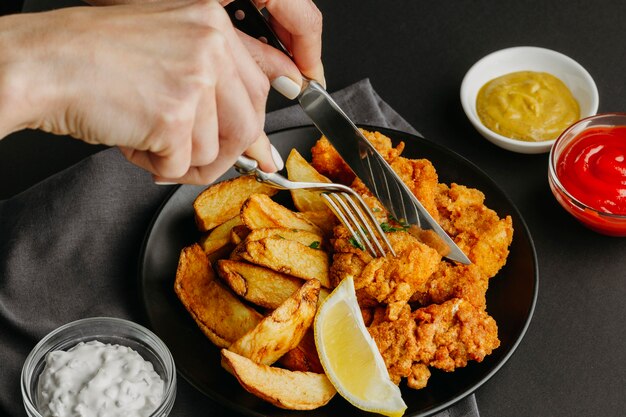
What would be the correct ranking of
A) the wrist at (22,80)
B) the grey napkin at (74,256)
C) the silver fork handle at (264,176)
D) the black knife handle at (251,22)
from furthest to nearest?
the grey napkin at (74,256) → the black knife handle at (251,22) → the silver fork handle at (264,176) → the wrist at (22,80)

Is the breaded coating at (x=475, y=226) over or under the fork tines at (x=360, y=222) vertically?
under

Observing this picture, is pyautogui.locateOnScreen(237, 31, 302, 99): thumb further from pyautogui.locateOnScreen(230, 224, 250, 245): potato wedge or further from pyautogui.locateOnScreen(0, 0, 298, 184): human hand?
pyautogui.locateOnScreen(0, 0, 298, 184): human hand

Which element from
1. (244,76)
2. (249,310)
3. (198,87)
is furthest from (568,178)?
(198,87)

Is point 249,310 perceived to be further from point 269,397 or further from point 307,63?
point 307,63

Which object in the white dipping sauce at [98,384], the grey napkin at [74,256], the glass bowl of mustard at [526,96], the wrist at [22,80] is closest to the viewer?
the wrist at [22,80]

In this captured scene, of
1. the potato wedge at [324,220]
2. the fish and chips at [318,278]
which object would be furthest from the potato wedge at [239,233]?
the potato wedge at [324,220]

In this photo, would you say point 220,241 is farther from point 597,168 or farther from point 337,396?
point 597,168

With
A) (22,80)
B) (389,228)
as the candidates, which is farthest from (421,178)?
(22,80)

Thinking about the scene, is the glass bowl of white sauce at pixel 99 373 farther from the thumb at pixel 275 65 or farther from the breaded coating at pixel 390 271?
the thumb at pixel 275 65
